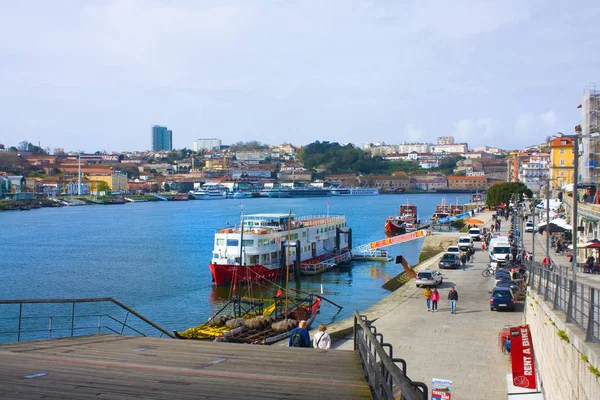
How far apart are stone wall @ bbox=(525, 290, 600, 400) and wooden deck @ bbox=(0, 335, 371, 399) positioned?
5.96ft

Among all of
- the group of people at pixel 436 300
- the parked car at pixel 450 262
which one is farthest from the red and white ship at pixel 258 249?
the group of people at pixel 436 300

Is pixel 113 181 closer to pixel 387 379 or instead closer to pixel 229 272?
pixel 229 272

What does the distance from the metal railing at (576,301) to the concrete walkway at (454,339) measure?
67.9 inches

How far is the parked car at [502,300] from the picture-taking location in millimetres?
15500

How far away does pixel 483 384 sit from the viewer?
9812mm

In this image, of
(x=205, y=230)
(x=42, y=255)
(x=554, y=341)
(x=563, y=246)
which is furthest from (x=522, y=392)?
(x=205, y=230)

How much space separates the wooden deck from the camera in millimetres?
4648

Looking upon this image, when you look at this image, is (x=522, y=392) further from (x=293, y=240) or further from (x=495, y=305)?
(x=293, y=240)

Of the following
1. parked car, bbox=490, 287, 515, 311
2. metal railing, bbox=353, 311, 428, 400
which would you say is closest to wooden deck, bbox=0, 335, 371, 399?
metal railing, bbox=353, 311, 428, 400

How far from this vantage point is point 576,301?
670cm

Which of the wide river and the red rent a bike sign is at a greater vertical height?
the red rent a bike sign

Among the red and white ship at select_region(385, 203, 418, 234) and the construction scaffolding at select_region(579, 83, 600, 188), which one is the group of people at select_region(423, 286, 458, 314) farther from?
the red and white ship at select_region(385, 203, 418, 234)

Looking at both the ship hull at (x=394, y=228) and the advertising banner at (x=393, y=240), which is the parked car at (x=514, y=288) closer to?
the advertising banner at (x=393, y=240)

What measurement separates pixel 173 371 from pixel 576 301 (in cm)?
424
